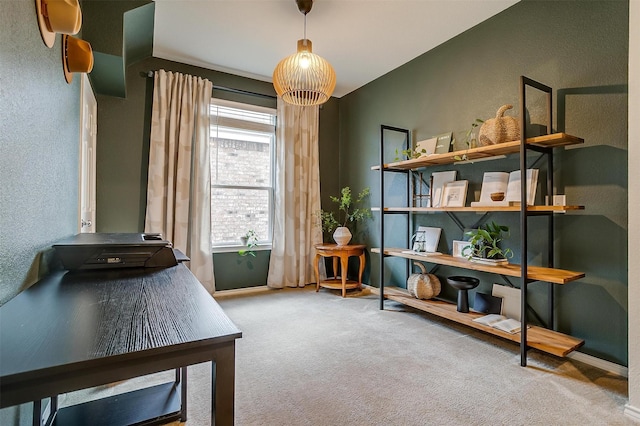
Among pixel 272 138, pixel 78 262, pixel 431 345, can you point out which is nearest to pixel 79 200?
pixel 78 262

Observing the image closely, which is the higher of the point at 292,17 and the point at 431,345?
the point at 292,17

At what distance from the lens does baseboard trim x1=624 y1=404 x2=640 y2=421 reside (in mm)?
1516

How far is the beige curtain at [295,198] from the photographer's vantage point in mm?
4012

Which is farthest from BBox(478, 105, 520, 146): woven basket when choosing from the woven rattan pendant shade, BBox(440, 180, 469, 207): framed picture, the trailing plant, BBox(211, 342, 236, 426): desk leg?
BBox(211, 342, 236, 426): desk leg

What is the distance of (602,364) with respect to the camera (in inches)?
80.1

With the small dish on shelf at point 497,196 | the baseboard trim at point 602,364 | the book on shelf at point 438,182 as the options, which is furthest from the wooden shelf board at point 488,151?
the baseboard trim at point 602,364

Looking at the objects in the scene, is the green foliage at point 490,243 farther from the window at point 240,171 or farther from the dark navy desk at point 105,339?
the window at point 240,171

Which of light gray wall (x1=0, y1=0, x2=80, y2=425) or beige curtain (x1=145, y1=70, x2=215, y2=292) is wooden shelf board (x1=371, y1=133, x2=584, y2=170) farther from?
light gray wall (x1=0, y1=0, x2=80, y2=425)

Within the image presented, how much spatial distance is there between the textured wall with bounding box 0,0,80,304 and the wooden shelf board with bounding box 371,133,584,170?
251 cm

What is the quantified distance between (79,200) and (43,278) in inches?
48.8

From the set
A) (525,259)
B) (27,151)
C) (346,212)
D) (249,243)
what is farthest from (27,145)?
(346,212)

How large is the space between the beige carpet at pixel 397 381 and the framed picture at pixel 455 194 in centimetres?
106

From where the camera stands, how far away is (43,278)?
3.85 ft

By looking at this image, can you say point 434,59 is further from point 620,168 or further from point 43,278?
point 43,278
